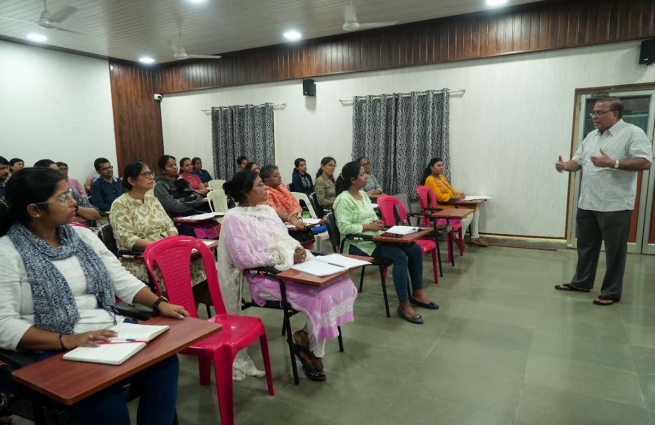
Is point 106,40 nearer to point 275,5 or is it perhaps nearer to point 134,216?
point 275,5

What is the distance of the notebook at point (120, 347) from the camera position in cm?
121

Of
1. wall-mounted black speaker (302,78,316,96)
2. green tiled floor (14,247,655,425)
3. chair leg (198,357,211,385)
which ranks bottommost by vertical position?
green tiled floor (14,247,655,425)

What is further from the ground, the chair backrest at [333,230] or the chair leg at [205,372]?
the chair backrest at [333,230]

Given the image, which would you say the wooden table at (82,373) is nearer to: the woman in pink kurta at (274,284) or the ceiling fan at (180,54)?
the woman in pink kurta at (274,284)

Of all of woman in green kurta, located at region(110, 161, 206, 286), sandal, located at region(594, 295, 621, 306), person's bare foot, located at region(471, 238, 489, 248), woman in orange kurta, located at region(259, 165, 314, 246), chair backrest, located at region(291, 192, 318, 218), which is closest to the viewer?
woman in green kurta, located at region(110, 161, 206, 286)

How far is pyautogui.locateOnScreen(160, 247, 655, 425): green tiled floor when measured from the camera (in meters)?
2.02

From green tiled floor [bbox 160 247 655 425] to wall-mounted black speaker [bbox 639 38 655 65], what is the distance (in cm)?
261

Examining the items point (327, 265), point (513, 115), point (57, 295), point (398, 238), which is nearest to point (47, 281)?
point (57, 295)

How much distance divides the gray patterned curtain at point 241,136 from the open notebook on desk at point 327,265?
479 centimetres

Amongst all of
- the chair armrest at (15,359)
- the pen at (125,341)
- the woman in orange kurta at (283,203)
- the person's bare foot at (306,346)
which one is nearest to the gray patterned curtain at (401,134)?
the woman in orange kurta at (283,203)

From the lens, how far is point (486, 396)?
84.4 inches

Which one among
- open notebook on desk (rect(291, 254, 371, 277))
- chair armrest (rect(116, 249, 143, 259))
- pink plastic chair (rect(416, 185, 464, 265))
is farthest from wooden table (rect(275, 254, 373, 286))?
pink plastic chair (rect(416, 185, 464, 265))

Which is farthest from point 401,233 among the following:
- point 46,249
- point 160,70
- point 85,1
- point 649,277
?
point 160,70

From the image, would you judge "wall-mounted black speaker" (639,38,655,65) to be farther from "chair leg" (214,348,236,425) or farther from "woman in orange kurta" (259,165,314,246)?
"chair leg" (214,348,236,425)
